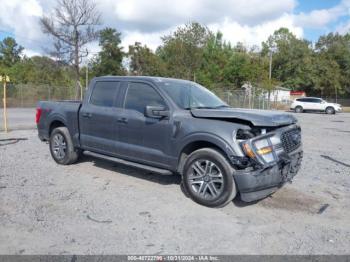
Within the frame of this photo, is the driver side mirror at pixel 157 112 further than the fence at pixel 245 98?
No

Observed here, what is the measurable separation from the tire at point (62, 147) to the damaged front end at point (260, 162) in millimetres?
3905

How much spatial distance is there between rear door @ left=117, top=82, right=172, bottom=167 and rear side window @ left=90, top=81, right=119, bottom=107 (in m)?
0.38

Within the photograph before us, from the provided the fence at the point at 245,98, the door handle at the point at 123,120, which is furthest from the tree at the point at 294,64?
the door handle at the point at 123,120

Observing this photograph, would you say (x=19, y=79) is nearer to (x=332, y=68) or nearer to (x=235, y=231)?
(x=332, y=68)

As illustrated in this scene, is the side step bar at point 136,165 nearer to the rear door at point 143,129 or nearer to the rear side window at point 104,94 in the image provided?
the rear door at point 143,129

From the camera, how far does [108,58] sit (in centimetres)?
5653

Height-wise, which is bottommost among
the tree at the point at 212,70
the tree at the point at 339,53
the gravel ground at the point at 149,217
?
the gravel ground at the point at 149,217

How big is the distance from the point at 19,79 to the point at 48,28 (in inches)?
555

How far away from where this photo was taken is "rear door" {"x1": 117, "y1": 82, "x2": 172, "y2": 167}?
5.90 m

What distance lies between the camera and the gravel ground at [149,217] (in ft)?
13.5

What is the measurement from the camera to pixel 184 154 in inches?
227

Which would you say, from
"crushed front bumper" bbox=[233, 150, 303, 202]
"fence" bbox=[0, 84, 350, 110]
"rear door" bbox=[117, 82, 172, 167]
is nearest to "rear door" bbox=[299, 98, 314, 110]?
"fence" bbox=[0, 84, 350, 110]

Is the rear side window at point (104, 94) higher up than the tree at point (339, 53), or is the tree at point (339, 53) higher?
the tree at point (339, 53)

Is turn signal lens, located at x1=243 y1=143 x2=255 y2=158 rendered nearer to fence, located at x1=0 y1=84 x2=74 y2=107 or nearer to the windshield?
the windshield
